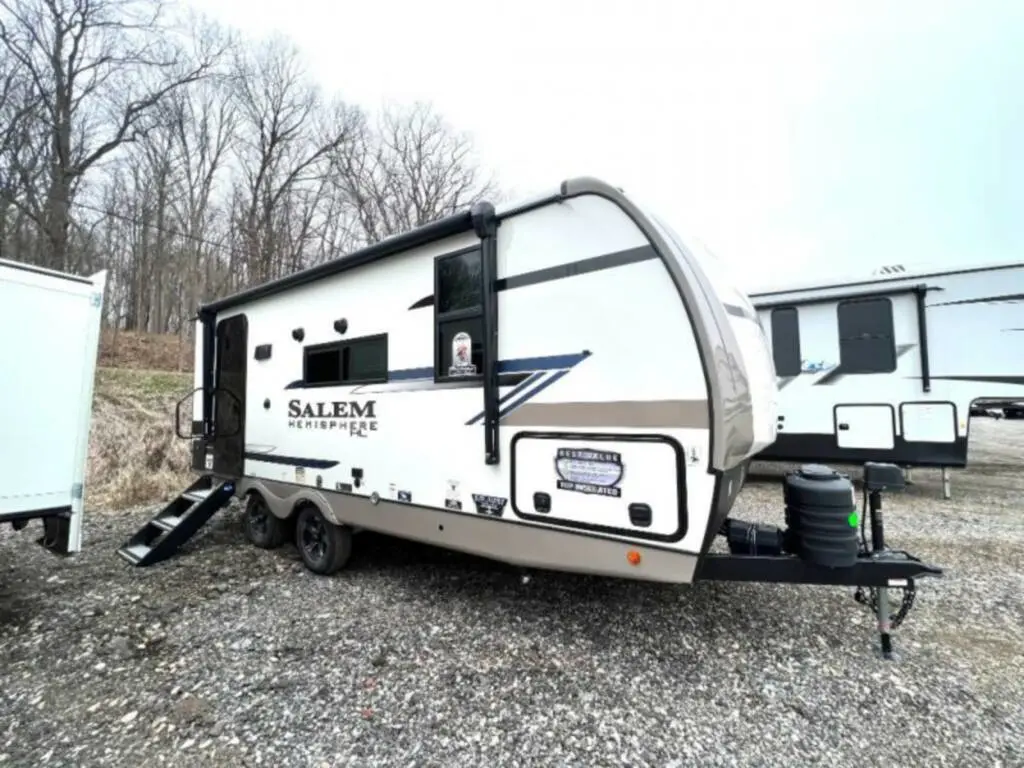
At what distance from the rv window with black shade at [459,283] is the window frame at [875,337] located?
245 inches

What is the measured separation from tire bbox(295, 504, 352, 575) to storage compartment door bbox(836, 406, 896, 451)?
6.70 metres

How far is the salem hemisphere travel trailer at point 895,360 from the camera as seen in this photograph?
6.48 meters

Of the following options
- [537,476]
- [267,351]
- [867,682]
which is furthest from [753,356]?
[267,351]

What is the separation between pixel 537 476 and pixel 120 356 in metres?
22.2

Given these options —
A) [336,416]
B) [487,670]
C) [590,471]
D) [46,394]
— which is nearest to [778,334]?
[590,471]

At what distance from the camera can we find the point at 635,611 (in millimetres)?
3631

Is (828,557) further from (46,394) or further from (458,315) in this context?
(46,394)

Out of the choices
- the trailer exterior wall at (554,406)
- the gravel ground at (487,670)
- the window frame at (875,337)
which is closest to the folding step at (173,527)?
the gravel ground at (487,670)

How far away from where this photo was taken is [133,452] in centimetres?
877

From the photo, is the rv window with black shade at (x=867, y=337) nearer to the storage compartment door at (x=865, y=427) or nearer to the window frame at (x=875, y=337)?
the window frame at (x=875, y=337)

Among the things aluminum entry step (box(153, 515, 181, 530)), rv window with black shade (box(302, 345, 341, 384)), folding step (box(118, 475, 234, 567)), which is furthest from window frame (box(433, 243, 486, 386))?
aluminum entry step (box(153, 515, 181, 530))

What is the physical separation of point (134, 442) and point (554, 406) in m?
9.39

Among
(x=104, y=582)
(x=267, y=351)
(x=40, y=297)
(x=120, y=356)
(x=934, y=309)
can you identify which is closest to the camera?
(x=40, y=297)

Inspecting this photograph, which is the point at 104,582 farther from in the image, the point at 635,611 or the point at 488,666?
the point at 635,611
